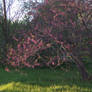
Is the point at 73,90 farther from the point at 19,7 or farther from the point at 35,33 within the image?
the point at 19,7

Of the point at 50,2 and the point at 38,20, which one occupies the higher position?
the point at 50,2

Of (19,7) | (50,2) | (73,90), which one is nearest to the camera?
(73,90)

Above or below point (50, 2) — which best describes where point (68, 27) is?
below

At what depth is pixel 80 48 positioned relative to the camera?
6.93m

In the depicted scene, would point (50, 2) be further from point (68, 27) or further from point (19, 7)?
point (19, 7)

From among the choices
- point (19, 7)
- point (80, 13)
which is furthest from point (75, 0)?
point (19, 7)

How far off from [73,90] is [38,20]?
3.07m

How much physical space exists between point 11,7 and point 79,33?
735 centimetres

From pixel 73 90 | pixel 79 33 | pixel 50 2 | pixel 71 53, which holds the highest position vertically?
pixel 50 2

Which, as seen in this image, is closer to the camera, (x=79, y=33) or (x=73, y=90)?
(x=73, y=90)

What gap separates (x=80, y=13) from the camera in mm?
6879

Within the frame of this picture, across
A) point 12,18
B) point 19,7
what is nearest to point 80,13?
point 19,7

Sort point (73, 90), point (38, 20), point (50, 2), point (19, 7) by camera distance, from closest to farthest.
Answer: point (73, 90), point (50, 2), point (38, 20), point (19, 7)

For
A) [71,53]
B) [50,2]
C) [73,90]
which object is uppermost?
[50,2]
